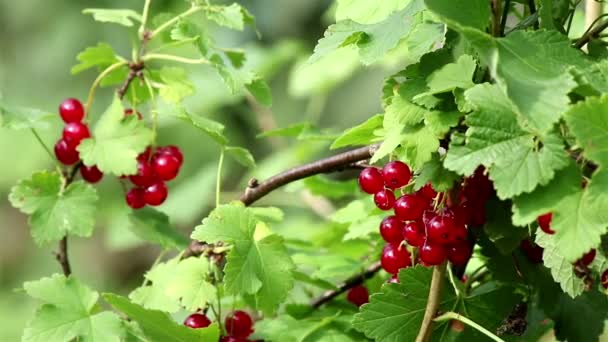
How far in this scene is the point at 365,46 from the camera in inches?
38.7

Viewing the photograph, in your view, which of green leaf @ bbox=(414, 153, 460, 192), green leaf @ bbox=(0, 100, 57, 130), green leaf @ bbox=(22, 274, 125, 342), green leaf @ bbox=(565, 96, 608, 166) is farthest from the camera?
green leaf @ bbox=(0, 100, 57, 130)

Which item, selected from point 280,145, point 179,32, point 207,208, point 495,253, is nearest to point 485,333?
point 495,253

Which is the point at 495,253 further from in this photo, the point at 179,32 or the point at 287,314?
the point at 179,32

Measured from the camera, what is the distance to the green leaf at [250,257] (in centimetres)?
107

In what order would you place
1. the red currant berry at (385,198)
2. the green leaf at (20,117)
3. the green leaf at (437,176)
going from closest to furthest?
the green leaf at (437,176) → the red currant berry at (385,198) → the green leaf at (20,117)

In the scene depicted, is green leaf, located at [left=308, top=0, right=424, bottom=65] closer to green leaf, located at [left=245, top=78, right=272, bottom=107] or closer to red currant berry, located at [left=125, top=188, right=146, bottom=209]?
green leaf, located at [left=245, top=78, right=272, bottom=107]

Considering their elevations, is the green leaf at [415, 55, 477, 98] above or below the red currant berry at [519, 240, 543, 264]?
above

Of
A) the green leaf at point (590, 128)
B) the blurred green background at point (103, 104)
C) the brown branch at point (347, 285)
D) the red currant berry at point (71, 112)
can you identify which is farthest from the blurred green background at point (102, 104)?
the green leaf at point (590, 128)

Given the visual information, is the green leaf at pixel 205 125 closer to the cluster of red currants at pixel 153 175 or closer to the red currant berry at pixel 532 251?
the cluster of red currants at pixel 153 175

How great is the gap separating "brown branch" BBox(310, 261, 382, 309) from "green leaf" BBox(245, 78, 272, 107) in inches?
10.9

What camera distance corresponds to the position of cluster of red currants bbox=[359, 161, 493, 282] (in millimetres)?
972

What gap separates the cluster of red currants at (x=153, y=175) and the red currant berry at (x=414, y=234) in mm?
462

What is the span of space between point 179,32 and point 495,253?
1.59ft

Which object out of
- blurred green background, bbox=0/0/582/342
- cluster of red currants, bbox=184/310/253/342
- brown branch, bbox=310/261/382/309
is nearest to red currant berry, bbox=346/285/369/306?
brown branch, bbox=310/261/382/309
